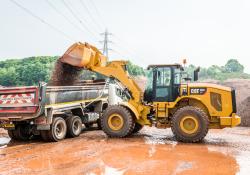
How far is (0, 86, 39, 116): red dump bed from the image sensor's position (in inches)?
410

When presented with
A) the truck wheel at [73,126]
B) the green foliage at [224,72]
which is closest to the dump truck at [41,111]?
the truck wheel at [73,126]

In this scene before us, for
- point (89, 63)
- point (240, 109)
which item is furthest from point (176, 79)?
point (240, 109)

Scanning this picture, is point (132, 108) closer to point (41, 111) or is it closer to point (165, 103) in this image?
point (165, 103)

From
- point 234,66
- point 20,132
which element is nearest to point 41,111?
point 20,132

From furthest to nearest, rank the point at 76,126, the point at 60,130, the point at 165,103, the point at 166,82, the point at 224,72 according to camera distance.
Result: 1. the point at 224,72
2. the point at 76,126
3. the point at 166,82
4. the point at 165,103
5. the point at 60,130

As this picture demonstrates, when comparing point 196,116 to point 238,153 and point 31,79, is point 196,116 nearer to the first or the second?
point 238,153

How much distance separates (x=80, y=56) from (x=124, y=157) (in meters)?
4.88

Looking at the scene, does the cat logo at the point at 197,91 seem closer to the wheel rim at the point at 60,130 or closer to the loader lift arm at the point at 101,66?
the loader lift arm at the point at 101,66

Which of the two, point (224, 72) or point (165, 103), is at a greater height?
point (224, 72)

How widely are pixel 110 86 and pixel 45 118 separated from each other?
5118 millimetres

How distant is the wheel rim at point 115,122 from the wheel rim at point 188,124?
229 cm

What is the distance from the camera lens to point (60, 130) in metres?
11.3

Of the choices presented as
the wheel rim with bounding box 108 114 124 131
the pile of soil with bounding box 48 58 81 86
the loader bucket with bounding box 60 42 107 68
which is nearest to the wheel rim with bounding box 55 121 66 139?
the wheel rim with bounding box 108 114 124 131

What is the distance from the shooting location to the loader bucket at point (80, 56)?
11.9 m
